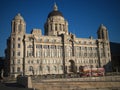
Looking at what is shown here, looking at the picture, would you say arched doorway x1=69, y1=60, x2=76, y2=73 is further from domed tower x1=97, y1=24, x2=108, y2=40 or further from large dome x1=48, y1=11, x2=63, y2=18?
large dome x1=48, y1=11, x2=63, y2=18

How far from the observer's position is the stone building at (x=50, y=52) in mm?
A: 85469

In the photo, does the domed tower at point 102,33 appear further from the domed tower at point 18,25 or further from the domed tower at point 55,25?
the domed tower at point 18,25

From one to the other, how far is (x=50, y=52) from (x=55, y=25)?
84.1 feet

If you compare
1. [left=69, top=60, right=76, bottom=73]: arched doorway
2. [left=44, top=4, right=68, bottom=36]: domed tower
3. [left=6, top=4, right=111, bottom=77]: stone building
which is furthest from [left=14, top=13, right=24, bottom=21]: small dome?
[left=69, top=60, right=76, bottom=73]: arched doorway

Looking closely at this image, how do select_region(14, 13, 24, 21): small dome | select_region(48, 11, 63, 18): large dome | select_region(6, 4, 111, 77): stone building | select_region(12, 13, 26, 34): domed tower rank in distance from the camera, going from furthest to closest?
select_region(48, 11, 63, 18): large dome < select_region(14, 13, 24, 21): small dome < select_region(12, 13, 26, 34): domed tower < select_region(6, 4, 111, 77): stone building

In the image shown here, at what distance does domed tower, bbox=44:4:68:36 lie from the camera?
109675 mm

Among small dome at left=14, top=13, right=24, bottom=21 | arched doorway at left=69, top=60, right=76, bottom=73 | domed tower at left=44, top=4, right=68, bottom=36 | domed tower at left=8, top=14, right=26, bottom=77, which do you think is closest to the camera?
domed tower at left=8, top=14, right=26, bottom=77

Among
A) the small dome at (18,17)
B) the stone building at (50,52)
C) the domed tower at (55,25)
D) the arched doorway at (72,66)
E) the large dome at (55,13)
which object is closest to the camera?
the stone building at (50,52)

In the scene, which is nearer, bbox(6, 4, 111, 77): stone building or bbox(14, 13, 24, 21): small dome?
bbox(6, 4, 111, 77): stone building

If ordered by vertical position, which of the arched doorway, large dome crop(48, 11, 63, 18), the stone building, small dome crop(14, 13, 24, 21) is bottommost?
the arched doorway

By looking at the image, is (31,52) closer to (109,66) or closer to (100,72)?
(100,72)

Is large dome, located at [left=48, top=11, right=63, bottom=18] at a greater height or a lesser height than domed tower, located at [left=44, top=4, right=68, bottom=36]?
greater

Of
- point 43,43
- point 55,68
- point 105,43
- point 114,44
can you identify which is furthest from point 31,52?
point 114,44

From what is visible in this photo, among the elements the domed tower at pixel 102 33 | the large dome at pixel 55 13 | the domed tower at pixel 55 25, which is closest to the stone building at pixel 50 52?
the domed tower at pixel 55 25
